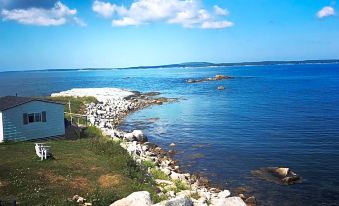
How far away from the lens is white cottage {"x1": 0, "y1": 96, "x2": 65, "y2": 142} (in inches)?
1296

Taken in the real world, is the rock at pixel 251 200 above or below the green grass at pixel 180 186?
below

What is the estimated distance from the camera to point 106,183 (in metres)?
21.4

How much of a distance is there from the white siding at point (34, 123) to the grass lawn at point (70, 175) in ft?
9.79

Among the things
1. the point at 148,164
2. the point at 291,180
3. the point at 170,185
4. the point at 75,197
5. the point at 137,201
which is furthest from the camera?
the point at 148,164

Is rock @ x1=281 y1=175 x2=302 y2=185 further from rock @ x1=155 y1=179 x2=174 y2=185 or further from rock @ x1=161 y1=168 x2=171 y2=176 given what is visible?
rock @ x1=155 y1=179 x2=174 y2=185

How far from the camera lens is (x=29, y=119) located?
3412cm

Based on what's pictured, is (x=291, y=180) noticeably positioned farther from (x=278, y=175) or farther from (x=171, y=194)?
(x=171, y=194)

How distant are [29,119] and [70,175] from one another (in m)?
13.7

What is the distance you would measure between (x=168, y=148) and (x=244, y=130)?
11616 millimetres

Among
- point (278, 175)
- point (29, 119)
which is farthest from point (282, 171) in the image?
point (29, 119)

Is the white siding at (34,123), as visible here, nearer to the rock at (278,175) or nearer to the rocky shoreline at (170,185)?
the rocky shoreline at (170,185)

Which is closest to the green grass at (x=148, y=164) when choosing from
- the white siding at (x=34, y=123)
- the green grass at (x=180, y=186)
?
the green grass at (x=180, y=186)

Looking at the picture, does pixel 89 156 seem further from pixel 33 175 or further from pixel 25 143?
pixel 25 143

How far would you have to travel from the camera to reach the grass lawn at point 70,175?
18.8 meters
